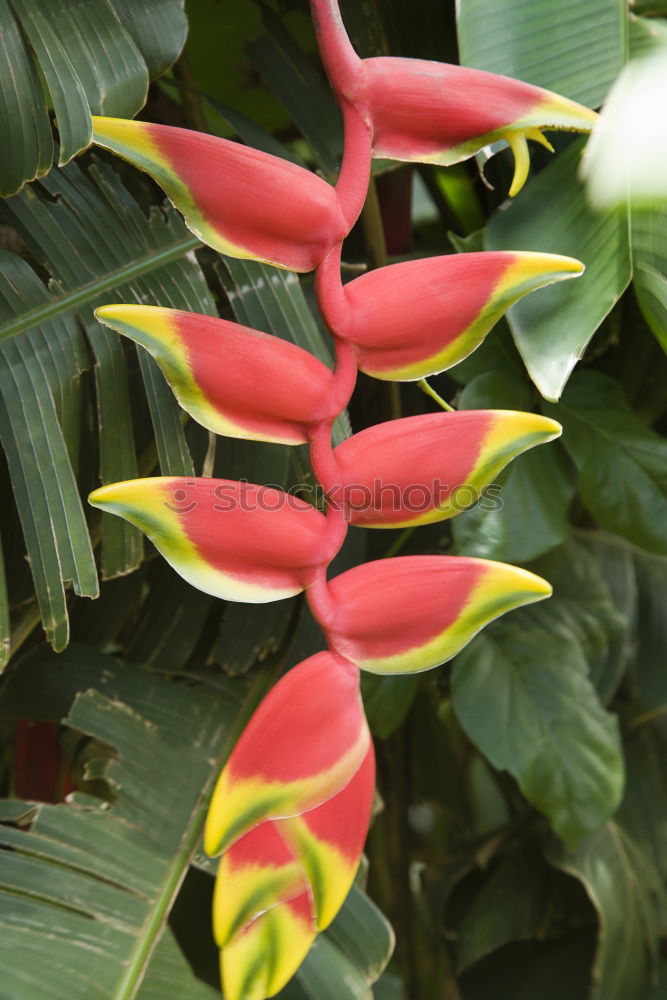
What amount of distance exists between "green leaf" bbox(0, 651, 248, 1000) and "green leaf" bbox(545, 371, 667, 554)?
0.90 ft

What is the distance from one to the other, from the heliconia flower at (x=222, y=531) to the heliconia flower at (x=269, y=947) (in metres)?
0.11

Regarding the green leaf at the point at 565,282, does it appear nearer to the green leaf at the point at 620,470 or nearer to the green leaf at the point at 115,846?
the green leaf at the point at 620,470

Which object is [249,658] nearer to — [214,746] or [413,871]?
[214,746]

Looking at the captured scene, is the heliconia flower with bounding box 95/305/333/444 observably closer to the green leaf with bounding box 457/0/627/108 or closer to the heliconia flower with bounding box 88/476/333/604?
the heliconia flower with bounding box 88/476/333/604

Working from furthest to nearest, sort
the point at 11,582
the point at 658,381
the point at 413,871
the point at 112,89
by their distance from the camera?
the point at 413,871, the point at 658,381, the point at 11,582, the point at 112,89

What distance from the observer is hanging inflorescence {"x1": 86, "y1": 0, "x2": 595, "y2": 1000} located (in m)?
0.25

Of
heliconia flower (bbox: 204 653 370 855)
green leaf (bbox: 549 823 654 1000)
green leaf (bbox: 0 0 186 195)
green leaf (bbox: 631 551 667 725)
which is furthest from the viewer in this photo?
green leaf (bbox: 631 551 667 725)

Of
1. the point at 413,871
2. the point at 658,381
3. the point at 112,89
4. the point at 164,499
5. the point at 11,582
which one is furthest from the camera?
the point at 413,871

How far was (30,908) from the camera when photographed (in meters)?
0.39

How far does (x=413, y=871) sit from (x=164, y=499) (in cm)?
68

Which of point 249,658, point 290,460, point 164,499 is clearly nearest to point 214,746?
point 249,658

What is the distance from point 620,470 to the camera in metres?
0.50

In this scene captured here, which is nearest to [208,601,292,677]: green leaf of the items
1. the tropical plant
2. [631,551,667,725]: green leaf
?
the tropical plant

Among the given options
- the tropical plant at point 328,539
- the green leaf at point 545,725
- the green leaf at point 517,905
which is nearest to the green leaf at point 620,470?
the tropical plant at point 328,539
